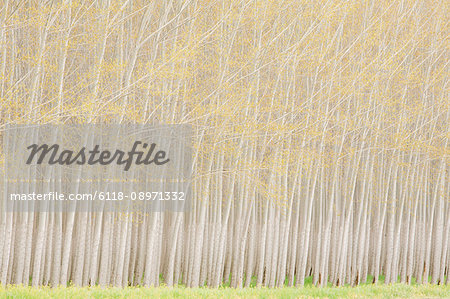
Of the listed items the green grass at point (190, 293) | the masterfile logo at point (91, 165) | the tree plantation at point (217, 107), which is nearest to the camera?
the green grass at point (190, 293)

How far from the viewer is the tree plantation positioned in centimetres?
1305

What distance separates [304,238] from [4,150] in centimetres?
901

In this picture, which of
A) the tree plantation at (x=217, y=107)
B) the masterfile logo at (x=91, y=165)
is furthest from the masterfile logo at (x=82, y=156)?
the tree plantation at (x=217, y=107)

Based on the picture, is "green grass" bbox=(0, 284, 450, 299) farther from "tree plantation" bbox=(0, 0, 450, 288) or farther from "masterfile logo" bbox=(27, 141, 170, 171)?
"masterfile logo" bbox=(27, 141, 170, 171)

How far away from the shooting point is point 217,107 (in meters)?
13.1

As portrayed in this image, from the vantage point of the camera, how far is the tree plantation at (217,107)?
42.8 feet

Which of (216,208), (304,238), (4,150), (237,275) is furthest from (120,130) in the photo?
(304,238)

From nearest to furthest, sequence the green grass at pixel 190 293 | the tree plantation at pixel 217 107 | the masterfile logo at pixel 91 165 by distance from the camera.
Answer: the green grass at pixel 190 293
the tree plantation at pixel 217 107
the masterfile logo at pixel 91 165

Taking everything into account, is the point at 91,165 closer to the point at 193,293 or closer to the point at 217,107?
the point at 217,107

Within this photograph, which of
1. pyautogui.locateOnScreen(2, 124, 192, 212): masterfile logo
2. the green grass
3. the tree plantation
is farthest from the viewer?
pyautogui.locateOnScreen(2, 124, 192, 212): masterfile logo

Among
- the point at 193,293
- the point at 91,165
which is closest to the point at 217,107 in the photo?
the point at 91,165

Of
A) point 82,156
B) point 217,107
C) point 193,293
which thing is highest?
point 217,107

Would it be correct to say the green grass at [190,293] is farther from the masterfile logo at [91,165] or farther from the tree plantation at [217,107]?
the masterfile logo at [91,165]

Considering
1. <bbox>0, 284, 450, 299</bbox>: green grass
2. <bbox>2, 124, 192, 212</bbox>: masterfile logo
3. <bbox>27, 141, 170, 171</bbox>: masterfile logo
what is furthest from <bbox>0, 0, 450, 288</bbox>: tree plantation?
<bbox>0, 284, 450, 299</bbox>: green grass
